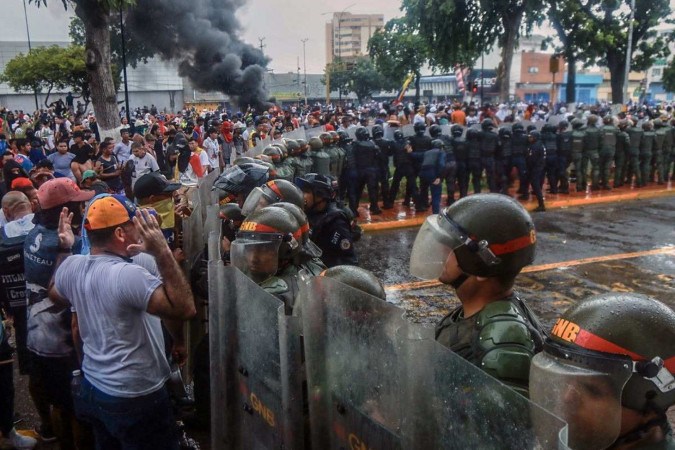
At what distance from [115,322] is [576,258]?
7239 millimetres

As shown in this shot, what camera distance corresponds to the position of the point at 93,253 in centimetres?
276

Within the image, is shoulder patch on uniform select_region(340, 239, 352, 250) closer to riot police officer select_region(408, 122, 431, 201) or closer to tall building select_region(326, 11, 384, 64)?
riot police officer select_region(408, 122, 431, 201)

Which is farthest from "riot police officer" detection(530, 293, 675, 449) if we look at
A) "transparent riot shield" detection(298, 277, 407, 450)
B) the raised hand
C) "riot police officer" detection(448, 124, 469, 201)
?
"riot police officer" detection(448, 124, 469, 201)

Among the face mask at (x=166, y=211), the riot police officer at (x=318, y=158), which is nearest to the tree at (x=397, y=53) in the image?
the riot police officer at (x=318, y=158)

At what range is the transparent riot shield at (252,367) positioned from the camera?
86.0 inches

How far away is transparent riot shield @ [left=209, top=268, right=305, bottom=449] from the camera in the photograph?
86.0 inches

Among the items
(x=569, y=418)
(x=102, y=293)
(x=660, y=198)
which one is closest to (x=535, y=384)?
(x=569, y=418)

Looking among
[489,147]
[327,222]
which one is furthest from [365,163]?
[327,222]

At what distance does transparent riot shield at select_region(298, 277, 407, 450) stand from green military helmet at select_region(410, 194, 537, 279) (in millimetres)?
510

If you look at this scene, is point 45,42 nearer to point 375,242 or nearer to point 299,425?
point 375,242

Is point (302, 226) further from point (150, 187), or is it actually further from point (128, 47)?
point (128, 47)

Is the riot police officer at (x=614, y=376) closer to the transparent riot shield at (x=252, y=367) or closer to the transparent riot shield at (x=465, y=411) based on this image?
the transparent riot shield at (x=465, y=411)

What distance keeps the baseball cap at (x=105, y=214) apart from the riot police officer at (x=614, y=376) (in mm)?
1958

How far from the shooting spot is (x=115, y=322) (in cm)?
267
